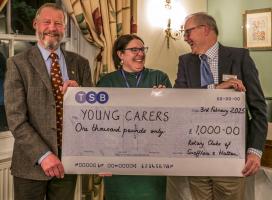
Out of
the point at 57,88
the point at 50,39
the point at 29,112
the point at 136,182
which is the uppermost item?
the point at 50,39

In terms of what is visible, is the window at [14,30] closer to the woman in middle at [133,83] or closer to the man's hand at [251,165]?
the woman in middle at [133,83]

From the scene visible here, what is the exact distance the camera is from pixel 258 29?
12.9 ft

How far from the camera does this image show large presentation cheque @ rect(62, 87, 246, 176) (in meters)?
1.77

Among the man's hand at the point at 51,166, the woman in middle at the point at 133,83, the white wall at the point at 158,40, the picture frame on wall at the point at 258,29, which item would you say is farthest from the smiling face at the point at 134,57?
the picture frame on wall at the point at 258,29

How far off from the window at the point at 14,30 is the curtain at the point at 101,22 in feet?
1.02

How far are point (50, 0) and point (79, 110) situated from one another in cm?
145

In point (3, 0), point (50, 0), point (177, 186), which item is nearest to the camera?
point (3, 0)

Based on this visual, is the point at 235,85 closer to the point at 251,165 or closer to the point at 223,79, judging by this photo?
the point at 223,79

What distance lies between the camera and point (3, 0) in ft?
7.19

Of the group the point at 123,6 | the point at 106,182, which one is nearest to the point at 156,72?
the point at 106,182

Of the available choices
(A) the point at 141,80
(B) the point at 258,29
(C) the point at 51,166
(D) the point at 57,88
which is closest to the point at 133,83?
(A) the point at 141,80

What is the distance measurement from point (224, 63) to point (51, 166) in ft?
3.24

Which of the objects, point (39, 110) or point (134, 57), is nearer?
point (39, 110)

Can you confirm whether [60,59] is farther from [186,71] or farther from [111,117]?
[186,71]
